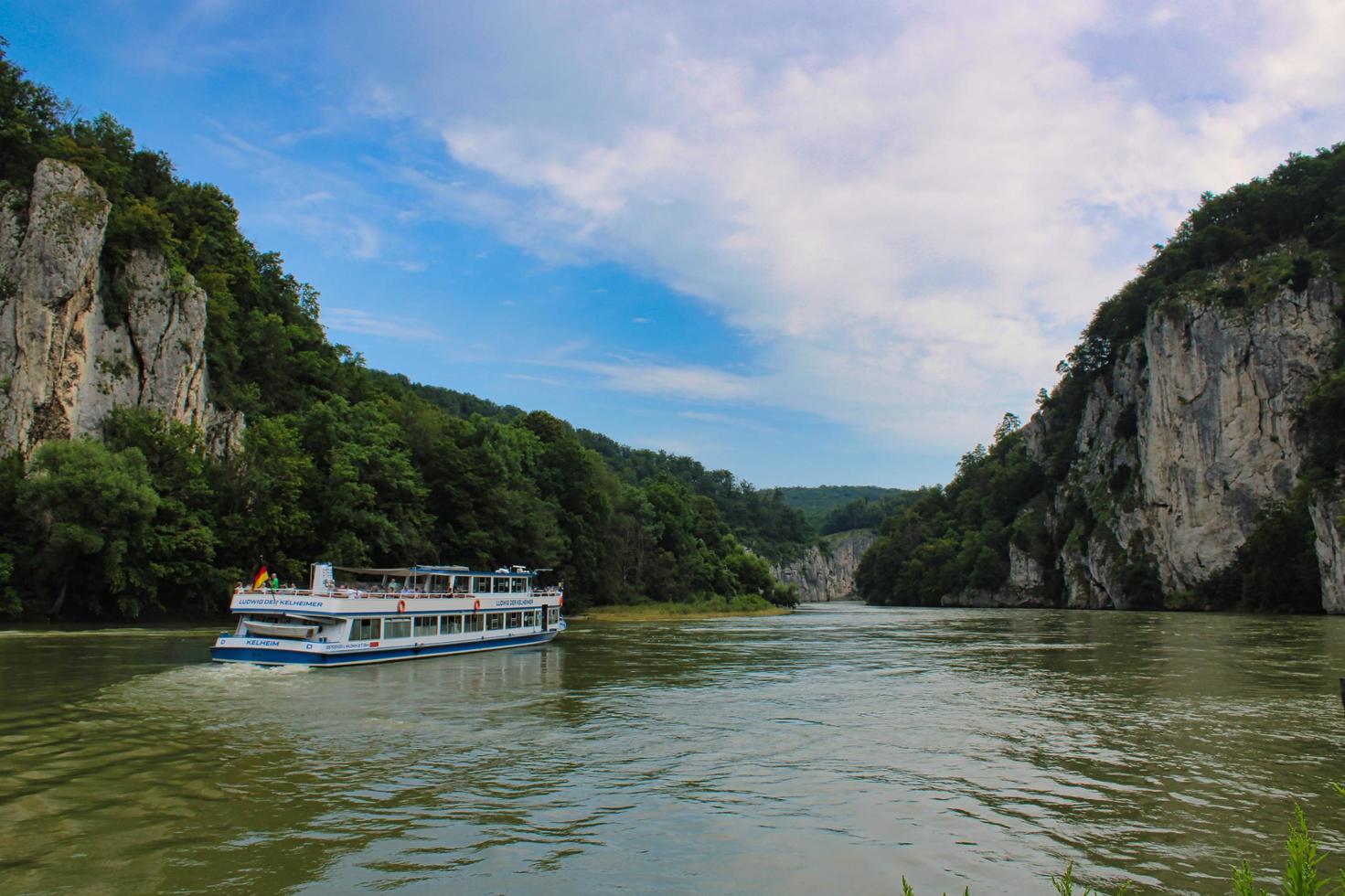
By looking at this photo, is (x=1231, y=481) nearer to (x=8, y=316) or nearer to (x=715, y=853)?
(x=715, y=853)

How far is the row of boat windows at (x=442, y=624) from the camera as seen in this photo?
33.8 metres

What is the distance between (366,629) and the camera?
33688 millimetres

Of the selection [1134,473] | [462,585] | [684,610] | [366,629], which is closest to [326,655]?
[366,629]

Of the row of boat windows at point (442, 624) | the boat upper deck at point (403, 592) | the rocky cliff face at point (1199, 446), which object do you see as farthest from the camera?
the rocky cliff face at point (1199, 446)

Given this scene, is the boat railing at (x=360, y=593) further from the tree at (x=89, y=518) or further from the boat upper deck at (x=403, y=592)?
the tree at (x=89, y=518)

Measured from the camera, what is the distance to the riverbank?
79.2 meters

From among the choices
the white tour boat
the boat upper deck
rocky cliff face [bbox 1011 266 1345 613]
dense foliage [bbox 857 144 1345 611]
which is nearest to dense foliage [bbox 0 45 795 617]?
the boat upper deck

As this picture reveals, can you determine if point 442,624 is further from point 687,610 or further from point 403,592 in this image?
point 687,610

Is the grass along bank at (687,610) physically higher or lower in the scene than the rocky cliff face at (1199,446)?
lower

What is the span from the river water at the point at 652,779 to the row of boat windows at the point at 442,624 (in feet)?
15.7

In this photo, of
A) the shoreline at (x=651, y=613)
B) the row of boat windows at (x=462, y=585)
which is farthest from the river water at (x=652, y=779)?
the shoreline at (x=651, y=613)

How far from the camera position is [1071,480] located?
12081 cm

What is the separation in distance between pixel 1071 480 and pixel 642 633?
287 feet

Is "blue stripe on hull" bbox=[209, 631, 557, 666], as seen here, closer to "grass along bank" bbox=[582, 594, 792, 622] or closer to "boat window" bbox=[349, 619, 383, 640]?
"boat window" bbox=[349, 619, 383, 640]
